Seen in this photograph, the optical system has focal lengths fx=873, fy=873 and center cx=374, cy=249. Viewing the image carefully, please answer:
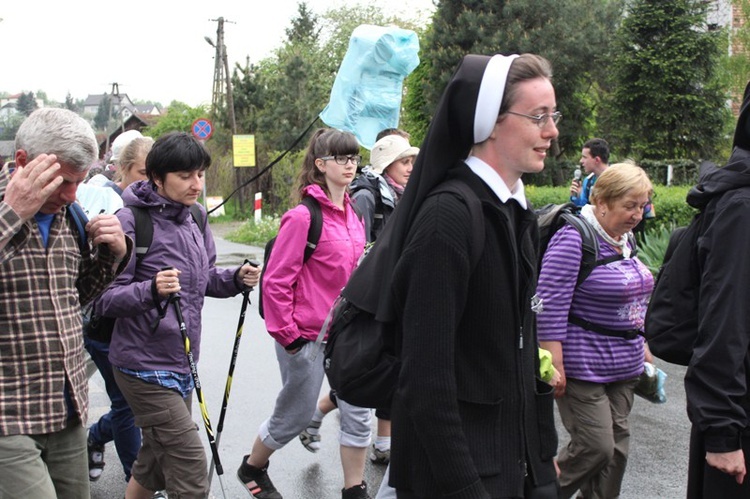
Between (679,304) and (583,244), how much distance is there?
40.1 inches

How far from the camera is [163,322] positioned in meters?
4.02

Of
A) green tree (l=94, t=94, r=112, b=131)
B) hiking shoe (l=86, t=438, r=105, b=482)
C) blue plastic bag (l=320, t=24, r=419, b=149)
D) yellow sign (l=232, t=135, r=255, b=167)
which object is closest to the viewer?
hiking shoe (l=86, t=438, r=105, b=482)

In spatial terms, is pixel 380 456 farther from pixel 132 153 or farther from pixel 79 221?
pixel 79 221

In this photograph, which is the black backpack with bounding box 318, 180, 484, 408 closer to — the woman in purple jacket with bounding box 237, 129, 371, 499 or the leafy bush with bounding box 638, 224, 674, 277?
the woman in purple jacket with bounding box 237, 129, 371, 499

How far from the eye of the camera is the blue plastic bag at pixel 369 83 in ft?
23.3

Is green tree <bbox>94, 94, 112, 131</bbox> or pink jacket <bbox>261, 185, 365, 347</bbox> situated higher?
pink jacket <bbox>261, 185, 365, 347</bbox>

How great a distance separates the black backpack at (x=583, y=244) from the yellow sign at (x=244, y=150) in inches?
914

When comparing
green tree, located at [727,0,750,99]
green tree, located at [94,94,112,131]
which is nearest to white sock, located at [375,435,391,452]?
green tree, located at [727,0,750,99]

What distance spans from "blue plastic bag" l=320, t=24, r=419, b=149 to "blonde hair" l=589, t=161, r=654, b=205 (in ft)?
10.0

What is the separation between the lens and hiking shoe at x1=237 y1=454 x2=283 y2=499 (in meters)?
4.99

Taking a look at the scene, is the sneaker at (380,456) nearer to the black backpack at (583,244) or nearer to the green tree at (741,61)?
the black backpack at (583,244)

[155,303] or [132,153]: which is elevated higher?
[132,153]

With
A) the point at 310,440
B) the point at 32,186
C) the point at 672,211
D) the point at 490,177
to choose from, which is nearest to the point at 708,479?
the point at 490,177

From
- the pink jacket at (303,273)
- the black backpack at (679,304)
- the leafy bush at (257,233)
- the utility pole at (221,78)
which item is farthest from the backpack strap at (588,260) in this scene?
the utility pole at (221,78)
